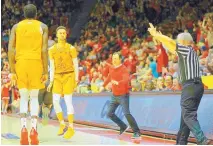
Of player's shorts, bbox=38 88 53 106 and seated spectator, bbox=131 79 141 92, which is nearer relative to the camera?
player's shorts, bbox=38 88 53 106

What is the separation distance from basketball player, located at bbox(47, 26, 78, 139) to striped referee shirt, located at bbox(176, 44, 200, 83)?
188 centimetres

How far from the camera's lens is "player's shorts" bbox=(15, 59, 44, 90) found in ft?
23.8

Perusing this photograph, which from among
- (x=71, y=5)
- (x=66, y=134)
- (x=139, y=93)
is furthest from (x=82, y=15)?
(x=66, y=134)

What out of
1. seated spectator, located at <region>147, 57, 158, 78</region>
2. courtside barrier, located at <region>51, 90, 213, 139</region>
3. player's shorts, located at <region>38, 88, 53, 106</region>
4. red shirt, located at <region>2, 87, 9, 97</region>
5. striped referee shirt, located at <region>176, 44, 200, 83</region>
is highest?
seated spectator, located at <region>147, 57, 158, 78</region>

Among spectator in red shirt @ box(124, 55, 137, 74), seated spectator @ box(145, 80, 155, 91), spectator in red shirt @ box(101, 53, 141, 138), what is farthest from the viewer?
spectator in red shirt @ box(124, 55, 137, 74)

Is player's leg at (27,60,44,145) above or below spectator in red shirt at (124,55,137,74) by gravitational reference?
below

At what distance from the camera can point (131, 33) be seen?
20516 millimetres

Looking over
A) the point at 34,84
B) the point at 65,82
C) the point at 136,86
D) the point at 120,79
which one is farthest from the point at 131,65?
the point at 34,84

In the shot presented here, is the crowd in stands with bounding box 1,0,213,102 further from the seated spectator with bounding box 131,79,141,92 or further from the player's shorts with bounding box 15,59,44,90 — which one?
the player's shorts with bounding box 15,59,44,90

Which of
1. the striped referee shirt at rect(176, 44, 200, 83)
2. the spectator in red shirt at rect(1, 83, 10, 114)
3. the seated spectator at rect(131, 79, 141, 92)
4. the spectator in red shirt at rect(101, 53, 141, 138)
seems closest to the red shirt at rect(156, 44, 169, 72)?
the seated spectator at rect(131, 79, 141, 92)

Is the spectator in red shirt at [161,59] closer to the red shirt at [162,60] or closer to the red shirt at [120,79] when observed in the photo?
the red shirt at [162,60]

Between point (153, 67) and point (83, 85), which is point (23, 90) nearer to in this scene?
point (153, 67)

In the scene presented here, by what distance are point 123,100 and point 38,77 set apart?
2.12 m

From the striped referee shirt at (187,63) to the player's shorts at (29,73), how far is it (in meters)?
1.88
